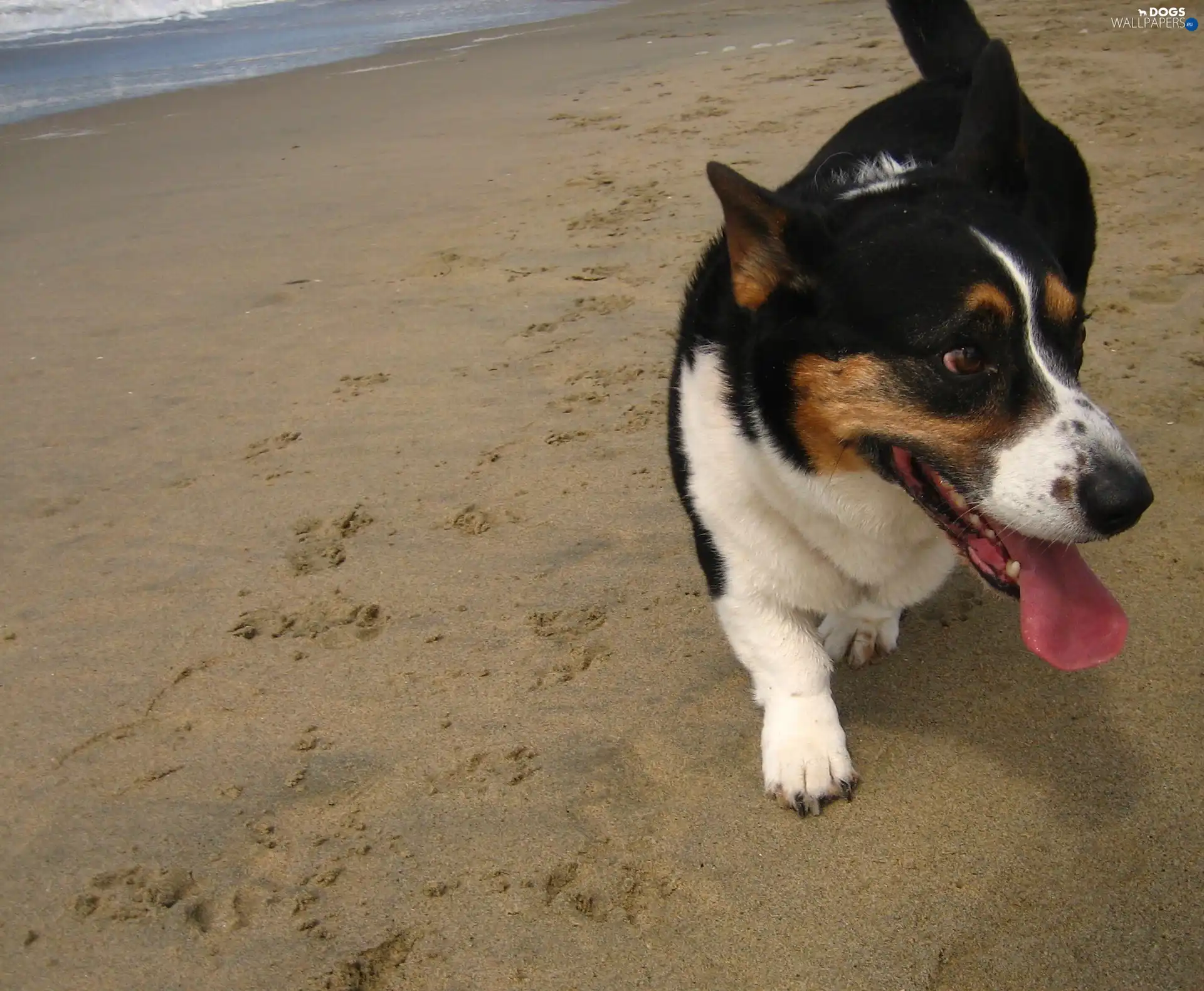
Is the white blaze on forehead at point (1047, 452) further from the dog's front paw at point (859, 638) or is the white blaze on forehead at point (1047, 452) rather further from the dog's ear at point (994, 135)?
the dog's front paw at point (859, 638)

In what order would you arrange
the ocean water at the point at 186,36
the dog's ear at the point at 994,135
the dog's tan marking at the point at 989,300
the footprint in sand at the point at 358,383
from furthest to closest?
the ocean water at the point at 186,36, the footprint in sand at the point at 358,383, the dog's ear at the point at 994,135, the dog's tan marking at the point at 989,300

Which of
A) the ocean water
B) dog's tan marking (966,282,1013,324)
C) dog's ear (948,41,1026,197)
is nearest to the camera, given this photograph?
dog's tan marking (966,282,1013,324)

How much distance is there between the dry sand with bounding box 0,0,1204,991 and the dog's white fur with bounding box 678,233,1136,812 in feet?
0.34

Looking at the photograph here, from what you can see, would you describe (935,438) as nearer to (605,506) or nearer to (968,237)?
(968,237)

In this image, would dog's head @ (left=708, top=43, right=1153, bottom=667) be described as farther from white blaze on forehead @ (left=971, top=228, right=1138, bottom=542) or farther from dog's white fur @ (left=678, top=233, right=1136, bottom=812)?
dog's white fur @ (left=678, top=233, right=1136, bottom=812)

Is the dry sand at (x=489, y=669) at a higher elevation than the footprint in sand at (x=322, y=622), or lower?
higher

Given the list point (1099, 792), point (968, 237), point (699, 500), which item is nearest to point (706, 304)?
point (699, 500)

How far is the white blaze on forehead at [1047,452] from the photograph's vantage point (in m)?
1.80

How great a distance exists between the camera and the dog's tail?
3.50m

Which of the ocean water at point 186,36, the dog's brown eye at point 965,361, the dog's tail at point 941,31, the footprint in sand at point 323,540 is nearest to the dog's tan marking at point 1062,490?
the dog's brown eye at point 965,361

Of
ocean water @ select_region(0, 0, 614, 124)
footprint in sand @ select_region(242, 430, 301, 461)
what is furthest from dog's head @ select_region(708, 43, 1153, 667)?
ocean water @ select_region(0, 0, 614, 124)

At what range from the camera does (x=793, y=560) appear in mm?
2303

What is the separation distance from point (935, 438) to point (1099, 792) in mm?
792

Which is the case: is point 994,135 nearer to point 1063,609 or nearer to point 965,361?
point 965,361
